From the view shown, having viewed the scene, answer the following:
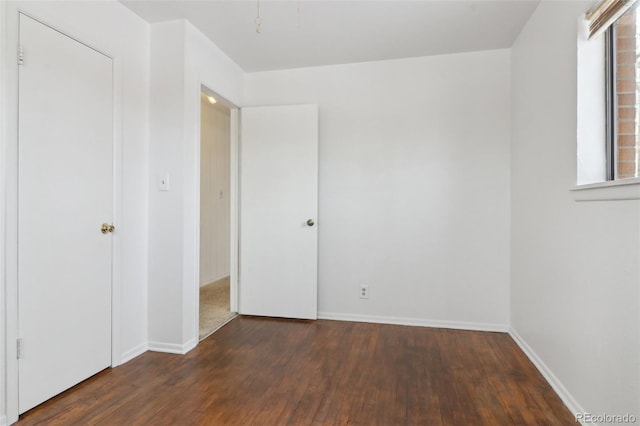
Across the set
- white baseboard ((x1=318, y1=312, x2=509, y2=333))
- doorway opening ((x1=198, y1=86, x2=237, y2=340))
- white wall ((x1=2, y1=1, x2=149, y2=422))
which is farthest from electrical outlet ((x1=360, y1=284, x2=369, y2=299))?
white wall ((x1=2, y1=1, x2=149, y2=422))

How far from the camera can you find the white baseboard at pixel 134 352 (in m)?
2.42

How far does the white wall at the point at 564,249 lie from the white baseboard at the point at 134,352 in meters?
2.74

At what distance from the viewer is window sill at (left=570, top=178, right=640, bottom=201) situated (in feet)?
4.40

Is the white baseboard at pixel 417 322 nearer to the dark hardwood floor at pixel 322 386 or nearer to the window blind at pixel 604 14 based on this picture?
the dark hardwood floor at pixel 322 386

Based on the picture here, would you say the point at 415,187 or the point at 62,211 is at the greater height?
the point at 415,187

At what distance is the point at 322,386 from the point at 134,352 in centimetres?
141

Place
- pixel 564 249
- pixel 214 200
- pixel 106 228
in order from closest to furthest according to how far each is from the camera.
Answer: pixel 564 249 < pixel 106 228 < pixel 214 200

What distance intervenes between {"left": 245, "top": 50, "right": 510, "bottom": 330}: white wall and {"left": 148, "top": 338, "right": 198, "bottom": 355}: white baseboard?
4.21 ft

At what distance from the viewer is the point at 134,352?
251cm

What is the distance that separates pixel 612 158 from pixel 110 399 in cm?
294

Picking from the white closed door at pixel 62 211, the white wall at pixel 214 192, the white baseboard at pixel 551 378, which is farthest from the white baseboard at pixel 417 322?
the white wall at pixel 214 192

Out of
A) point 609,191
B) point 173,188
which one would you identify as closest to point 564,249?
point 609,191

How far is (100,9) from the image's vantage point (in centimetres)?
222

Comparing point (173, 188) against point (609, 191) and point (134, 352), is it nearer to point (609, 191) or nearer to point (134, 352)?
point (134, 352)
